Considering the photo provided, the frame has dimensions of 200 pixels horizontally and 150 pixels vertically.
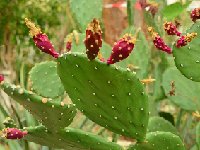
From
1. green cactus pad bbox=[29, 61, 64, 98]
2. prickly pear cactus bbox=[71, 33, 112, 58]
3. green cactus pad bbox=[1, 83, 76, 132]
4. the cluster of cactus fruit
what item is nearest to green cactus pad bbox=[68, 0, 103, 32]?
prickly pear cactus bbox=[71, 33, 112, 58]

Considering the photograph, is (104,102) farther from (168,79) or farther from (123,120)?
(168,79)

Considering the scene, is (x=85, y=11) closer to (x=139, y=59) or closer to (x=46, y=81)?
(x=139, y=59)

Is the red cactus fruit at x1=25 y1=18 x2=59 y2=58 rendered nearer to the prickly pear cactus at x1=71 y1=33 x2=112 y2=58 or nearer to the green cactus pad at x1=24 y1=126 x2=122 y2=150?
the green cactus pad at x1=24 y1=126 x2=122 y2=150

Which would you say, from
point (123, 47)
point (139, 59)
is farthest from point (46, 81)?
point (123, 47)

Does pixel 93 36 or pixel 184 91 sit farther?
pixel 184 91

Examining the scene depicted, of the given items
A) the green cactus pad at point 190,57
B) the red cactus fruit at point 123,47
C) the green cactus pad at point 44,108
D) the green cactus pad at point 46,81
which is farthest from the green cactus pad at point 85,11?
the red cactus fruit at point 123,47

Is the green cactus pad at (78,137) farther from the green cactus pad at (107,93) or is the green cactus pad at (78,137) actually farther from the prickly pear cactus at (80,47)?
the prickly pear cactus at (80,47)
